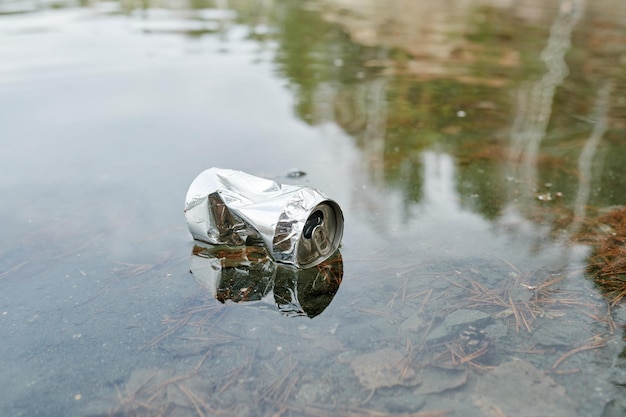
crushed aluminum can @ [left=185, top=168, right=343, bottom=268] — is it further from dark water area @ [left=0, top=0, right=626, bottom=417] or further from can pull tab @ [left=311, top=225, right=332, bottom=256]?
dark water area @ [left=0, top=0, right=626, bottom=417]

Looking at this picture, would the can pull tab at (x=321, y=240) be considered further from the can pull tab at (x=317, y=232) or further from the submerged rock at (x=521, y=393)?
the submerged rock at (x=521, y=393)

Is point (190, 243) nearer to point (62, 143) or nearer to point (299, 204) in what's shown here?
point (299, 204)

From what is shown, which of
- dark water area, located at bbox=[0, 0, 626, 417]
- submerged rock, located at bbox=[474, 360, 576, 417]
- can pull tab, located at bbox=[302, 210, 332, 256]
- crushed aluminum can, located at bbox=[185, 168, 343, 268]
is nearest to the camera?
submerged rock, located at bbox=[474, 360, 576, 417]

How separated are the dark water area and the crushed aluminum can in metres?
0.12

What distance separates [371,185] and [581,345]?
193 cm

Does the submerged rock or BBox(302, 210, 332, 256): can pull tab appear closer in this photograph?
the submerged rock

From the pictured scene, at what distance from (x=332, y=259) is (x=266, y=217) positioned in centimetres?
50

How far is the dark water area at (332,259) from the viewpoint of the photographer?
Answer: 219 cm

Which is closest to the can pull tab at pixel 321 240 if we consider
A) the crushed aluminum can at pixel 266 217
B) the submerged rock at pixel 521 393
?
the crushed aluminum can at pixel 266 217

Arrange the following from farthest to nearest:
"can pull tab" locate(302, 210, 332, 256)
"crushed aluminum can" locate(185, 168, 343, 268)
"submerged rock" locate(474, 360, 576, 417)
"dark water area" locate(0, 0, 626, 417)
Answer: "can pull tab" locate(302, 210, 332, 256)
"crushed aluminum can" locate(185, 168, 343, 268)
"dark water area" locate(0, 0, 626, 417)
"submerged rock" locate(474, 360, 576, 417)

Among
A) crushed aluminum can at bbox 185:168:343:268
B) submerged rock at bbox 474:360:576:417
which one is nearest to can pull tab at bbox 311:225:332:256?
crushed aluminum can at bbox 185:168:343:268

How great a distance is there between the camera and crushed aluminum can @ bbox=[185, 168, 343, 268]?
9.05 feet

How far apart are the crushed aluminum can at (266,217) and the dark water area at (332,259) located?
12 cm

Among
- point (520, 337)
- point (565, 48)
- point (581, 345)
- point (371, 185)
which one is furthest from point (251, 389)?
point (565, 48)
